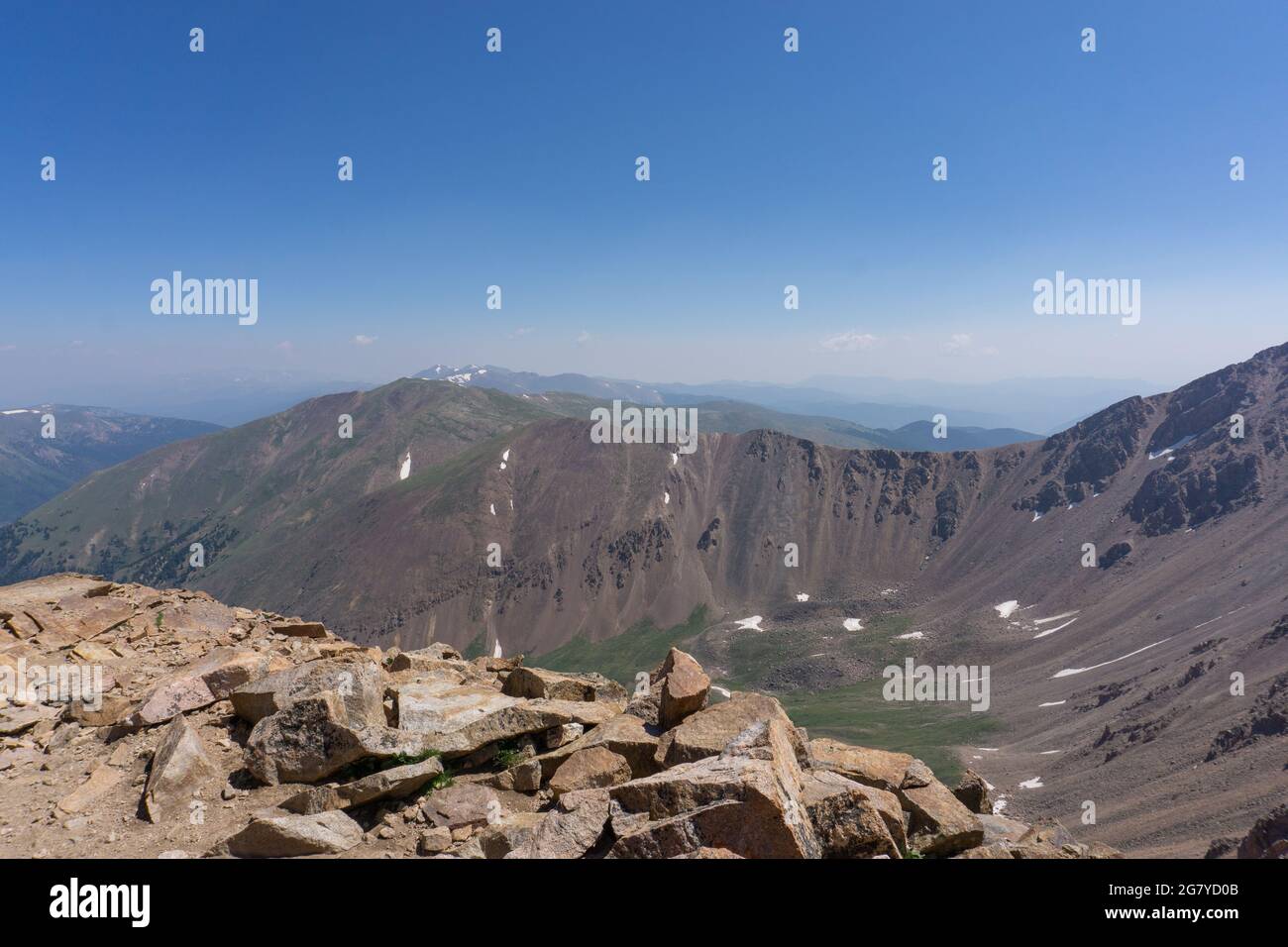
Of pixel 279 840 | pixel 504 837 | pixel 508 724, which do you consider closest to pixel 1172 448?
pixel 508 724

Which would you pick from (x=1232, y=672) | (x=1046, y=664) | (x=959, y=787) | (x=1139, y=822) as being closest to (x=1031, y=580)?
(x=1046, y=664)

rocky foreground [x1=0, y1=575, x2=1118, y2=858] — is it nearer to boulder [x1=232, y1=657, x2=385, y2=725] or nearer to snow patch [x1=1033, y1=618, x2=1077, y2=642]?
boulder [x1=232, y1=657, x2=385, y2=725]

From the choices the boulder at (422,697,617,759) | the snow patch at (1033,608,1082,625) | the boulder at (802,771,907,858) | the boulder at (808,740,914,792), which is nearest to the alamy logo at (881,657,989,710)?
the snow patch at (1033,608,1082,625)

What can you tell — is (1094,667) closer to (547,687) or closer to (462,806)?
(547,687)

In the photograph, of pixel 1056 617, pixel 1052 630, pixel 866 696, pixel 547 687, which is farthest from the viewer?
pixel 1056 617
